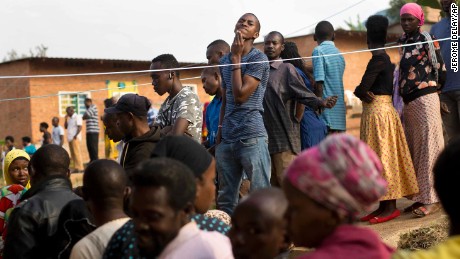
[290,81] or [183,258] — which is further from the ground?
[290,81]

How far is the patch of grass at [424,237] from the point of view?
→ 21.1 ft

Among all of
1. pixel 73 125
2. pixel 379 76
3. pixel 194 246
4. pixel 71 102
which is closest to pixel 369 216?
pixel 379 76

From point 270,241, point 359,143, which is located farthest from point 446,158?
point 270,241

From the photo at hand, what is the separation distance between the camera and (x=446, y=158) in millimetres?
2553

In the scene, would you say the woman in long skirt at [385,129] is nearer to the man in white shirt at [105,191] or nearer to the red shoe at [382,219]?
the red shoe at [382,219]

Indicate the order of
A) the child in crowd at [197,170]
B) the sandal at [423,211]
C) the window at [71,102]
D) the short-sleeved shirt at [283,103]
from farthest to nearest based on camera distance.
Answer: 1. the window at [71,102]
2. the sandal at [423,211]
3. the short-sleeved shirt at [283,103]
4. the child in crowd at [197,170]

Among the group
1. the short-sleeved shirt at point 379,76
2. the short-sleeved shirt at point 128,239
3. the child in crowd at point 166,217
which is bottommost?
the short-sleeved shirt at point 128,239

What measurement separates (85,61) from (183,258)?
23348 mm

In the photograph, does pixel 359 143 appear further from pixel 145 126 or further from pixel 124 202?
pixel 145 126

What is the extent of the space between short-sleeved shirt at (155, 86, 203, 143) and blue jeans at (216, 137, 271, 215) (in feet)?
0.91

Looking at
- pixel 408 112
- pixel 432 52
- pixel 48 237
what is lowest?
pixel 48 237

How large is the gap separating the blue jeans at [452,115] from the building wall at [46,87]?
55.4 ft

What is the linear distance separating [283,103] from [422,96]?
1.39 meters

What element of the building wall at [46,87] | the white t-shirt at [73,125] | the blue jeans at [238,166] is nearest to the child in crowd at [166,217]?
the blue jeans at [238,166]
